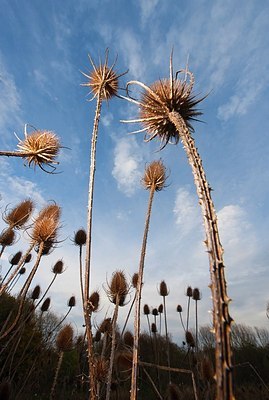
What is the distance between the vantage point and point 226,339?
4.27 feet

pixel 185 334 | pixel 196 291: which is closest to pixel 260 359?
pixel 196 291

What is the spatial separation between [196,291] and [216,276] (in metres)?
11.0

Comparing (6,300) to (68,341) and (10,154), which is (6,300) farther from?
(10,154)

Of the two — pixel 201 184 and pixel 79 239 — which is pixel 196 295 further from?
pixel 201 184

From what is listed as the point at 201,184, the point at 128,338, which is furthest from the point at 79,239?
the point at 201,184

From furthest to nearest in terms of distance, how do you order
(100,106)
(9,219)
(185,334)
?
(185,334), (9,219), (100,106)

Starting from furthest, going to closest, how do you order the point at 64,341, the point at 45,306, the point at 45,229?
the point at 45,306
the point at 64,341
the point at 45,229

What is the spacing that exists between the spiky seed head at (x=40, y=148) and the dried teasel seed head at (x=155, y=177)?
2.38 m

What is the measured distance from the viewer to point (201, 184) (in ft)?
6.45

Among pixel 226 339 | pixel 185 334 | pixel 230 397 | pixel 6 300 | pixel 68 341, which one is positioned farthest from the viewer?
pixel 6 300

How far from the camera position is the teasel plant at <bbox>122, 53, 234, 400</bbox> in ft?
4.08

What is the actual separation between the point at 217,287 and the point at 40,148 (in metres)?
3.75

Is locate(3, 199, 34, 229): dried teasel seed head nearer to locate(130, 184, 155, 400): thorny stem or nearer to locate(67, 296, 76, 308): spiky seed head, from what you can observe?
locate(130, 184, 155, 400): thorny stem

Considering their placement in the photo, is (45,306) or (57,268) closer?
(57,268)
